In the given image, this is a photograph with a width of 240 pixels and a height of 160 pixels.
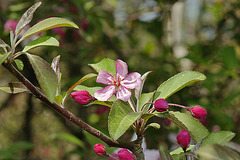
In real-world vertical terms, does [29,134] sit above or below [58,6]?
below

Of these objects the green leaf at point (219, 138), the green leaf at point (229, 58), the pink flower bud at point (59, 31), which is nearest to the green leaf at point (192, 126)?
the green leaf at point (219, 138)

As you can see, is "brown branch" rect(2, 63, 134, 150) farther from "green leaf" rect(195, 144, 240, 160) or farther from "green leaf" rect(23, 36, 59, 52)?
"green leaf" rect(195, 144, 240, 160)

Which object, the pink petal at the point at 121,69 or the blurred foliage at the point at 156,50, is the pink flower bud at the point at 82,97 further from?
the blurred foliage at the point at 156,50

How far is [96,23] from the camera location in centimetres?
223

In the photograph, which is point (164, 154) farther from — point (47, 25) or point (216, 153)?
point (47, 25)

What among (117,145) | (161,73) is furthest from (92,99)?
(161,73)

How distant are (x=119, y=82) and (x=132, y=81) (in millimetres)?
38

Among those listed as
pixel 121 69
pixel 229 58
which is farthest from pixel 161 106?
pixel 229 58

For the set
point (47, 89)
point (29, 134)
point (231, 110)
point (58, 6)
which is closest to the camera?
point (47, 89)

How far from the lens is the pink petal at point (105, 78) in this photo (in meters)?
0.82

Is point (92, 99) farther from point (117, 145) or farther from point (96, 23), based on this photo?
point (96, 23)

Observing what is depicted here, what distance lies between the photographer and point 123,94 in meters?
0.80

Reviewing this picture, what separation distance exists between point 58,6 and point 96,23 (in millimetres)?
442

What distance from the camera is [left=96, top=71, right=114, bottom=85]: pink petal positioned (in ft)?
2.68
